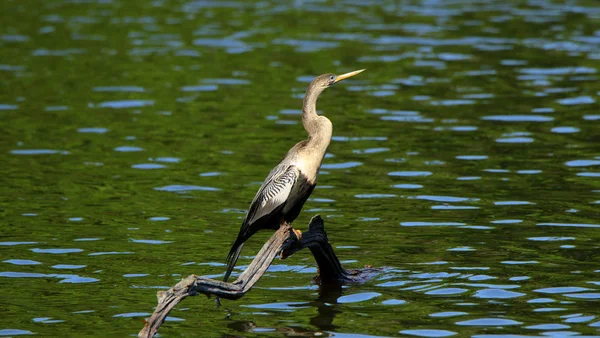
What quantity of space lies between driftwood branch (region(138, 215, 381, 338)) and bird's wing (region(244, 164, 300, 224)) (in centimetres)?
23

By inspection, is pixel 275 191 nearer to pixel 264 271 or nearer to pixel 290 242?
pixel 290 242

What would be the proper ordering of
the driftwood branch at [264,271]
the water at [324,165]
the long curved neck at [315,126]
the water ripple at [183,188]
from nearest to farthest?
the driftwood branch at [264,271] → the long curved neck at [315,126] → the water at [324,165] → the water ripple at [183,188]

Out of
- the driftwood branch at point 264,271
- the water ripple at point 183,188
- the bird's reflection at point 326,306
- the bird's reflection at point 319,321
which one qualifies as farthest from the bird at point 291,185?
the water ripple at point 183,188

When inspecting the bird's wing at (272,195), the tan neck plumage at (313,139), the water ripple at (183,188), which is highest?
the tan neck plumage at (313,139)

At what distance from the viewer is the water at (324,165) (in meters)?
9.51

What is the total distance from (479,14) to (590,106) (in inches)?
374

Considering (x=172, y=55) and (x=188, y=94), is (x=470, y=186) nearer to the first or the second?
Answer: (x=188, y=94)

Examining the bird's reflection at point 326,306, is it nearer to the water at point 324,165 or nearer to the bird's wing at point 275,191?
the water at point 324,165

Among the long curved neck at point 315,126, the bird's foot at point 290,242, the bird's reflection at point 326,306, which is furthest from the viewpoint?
the long curved neck at point 315,126

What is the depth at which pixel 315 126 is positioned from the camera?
9.37 m

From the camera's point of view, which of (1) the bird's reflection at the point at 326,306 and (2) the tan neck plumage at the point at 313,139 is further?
(2) the tan neck plumage at the point at 313,139

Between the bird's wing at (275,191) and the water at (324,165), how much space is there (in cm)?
89

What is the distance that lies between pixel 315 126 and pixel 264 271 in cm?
139

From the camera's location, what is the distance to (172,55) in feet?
73.6
